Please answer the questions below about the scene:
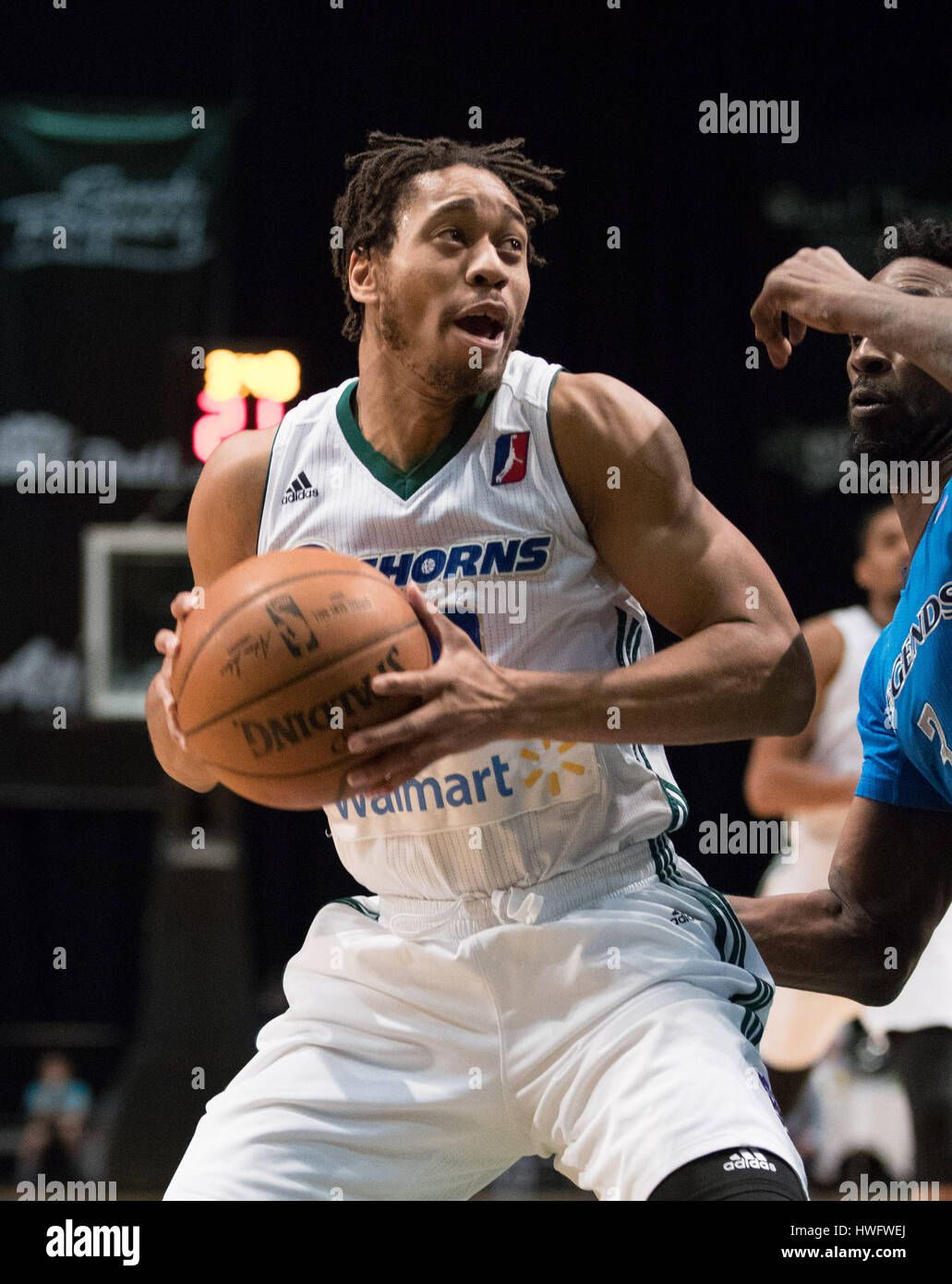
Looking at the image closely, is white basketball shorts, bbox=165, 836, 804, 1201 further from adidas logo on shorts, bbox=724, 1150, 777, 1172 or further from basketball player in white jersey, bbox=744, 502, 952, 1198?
basketball player in white jersey, bbox=744, 502, 952, 1198

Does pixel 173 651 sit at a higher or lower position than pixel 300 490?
lower

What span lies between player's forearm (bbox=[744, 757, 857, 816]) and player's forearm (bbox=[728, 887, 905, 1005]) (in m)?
1.64

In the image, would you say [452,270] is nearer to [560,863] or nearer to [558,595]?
[558,595]

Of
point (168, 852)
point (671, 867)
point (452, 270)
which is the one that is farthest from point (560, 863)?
point (168, 852)

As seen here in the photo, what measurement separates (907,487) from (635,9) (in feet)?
11.1

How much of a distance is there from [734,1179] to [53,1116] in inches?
148

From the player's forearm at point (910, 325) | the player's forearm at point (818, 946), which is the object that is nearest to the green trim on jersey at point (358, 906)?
the player's forearm at point (818, 946)

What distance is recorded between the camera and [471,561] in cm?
219

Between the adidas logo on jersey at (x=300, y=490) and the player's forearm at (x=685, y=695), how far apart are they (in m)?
0.54

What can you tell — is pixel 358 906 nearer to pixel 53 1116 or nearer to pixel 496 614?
pixel 496 614

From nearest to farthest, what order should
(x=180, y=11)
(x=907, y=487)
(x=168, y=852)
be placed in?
(x=907, y=487)
(x=168, y=852)
(x=180, y=11)

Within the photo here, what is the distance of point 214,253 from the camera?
548 centimetres

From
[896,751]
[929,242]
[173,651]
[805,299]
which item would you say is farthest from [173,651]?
[929,242]

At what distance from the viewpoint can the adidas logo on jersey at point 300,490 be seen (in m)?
2.31
